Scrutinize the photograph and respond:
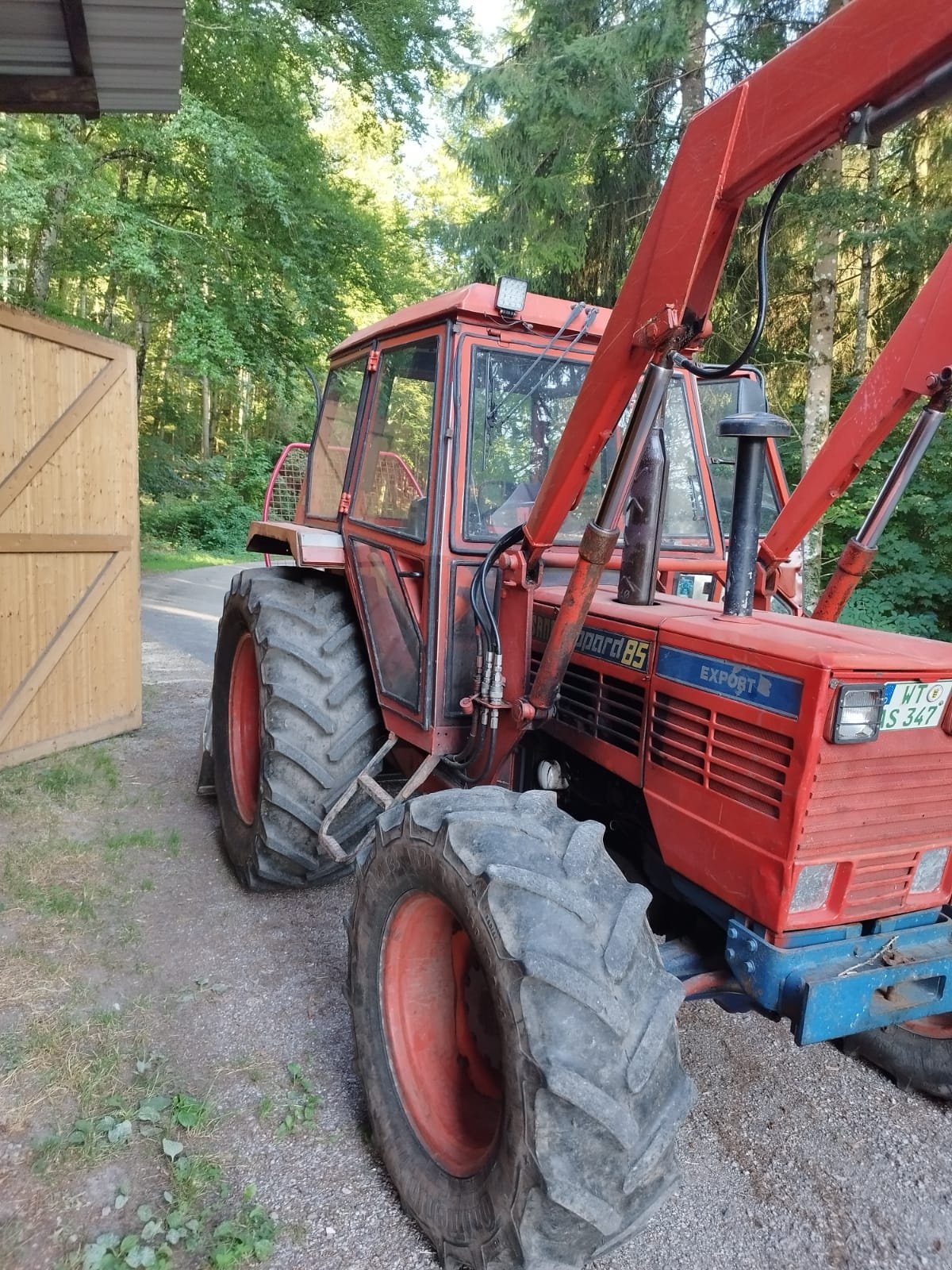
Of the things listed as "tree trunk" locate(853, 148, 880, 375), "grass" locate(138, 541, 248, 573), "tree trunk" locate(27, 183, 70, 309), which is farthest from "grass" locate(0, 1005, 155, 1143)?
"grass" locate(138, 541, 248, 573)

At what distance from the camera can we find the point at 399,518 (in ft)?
10.0

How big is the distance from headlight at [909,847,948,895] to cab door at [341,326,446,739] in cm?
145

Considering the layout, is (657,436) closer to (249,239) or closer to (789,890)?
(789,890)

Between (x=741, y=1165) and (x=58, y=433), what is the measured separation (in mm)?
4886

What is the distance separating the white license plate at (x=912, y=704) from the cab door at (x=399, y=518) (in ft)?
4.51

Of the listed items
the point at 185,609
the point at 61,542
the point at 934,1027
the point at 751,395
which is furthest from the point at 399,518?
the point at 185,609

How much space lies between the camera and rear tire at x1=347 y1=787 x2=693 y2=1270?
5.22 ft

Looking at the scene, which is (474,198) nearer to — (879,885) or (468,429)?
(468,429)

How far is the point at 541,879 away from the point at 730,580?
949mm

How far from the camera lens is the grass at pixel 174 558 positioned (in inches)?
609

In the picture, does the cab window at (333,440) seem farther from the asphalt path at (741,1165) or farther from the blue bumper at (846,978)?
the blue bumper at (846,978)

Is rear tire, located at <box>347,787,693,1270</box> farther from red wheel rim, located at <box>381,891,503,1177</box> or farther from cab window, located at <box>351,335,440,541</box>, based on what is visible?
cab window, located at <box>351,335,440,541</box>

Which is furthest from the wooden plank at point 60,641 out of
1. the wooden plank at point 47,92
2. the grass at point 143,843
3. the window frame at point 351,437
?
the wooden plank at point 47,92

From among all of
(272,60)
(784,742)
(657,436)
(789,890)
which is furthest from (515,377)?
(272,60)
